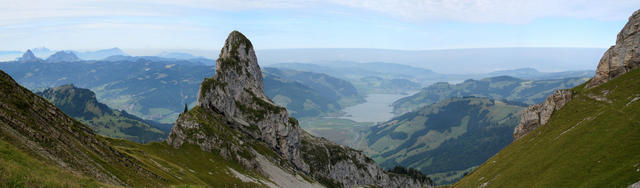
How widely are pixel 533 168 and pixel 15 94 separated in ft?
315

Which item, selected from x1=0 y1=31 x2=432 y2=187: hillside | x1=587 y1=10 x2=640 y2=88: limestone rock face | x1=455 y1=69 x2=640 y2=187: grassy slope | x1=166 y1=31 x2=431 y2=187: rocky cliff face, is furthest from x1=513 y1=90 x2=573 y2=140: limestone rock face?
x1=166 y1=31 x2=431 y2=187: rocky cliff face

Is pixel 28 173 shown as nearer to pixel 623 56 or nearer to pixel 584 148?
pixel 584 148

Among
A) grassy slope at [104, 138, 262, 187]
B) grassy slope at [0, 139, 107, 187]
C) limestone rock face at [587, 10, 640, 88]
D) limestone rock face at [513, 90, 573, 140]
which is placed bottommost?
grassy slope at [104, 138, 262, 187]

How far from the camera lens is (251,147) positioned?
148 metres

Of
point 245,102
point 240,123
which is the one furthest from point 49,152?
point 245,102

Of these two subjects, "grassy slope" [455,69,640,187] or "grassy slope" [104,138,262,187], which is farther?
"grassy slope" [104,138,262,187]

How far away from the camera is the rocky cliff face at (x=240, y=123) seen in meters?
126

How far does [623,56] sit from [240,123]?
144227 mm

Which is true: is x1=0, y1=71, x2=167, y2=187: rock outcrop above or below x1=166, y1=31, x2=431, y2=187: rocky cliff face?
above

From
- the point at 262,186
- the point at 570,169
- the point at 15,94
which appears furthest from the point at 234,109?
the point at 570,169

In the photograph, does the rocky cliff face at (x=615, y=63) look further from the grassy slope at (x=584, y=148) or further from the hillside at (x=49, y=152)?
the hillside at (x=49, y=152)

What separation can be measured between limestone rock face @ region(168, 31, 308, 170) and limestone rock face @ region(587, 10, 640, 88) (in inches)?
5020

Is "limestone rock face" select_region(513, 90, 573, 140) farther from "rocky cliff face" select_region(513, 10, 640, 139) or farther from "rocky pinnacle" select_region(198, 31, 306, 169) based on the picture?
"rocky pinnacle" select_region(198, 31, 306, 169)

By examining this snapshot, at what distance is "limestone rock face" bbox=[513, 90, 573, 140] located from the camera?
117 m
